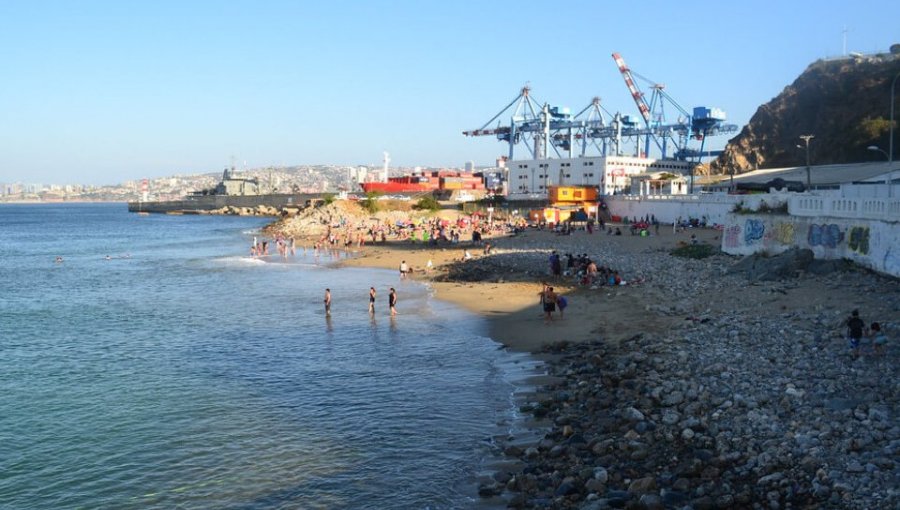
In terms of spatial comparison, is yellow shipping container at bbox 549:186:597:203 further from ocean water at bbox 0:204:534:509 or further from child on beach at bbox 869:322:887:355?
child on beach at bbox 869:322:887:355

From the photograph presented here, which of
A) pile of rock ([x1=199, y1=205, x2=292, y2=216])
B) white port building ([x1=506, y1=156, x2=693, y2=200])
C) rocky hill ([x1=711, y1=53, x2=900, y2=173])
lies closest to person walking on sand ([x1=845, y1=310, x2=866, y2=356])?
rocky hill ([x1=711, y1=53, x2=900, y2=173])

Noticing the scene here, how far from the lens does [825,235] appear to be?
23484 millimetres

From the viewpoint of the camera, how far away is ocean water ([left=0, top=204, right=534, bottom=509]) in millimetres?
11227

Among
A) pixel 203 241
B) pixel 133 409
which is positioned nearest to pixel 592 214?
pixel 203 241

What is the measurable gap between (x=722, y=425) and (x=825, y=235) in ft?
50.2

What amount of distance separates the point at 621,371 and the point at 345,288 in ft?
65.4

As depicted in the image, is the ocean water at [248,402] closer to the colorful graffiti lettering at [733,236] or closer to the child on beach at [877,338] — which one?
the child on beach at [877,338]

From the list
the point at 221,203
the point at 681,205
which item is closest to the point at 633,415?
the point at 681,205

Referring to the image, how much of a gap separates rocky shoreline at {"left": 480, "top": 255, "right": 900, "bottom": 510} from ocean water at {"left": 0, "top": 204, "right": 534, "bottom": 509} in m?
1.32

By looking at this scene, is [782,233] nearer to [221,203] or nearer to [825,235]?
[825,235]

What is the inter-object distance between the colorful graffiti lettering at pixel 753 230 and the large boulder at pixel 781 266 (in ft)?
14.3

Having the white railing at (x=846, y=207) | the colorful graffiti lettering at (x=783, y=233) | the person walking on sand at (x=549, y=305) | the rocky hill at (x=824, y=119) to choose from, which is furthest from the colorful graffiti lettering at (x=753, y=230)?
the rocky hill at (x=824, y=119)

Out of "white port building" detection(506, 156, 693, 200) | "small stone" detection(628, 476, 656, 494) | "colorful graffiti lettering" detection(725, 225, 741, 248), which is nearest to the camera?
"small stone" detection(628, 476, 656, 494)

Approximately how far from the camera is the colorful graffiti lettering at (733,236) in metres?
31.2
